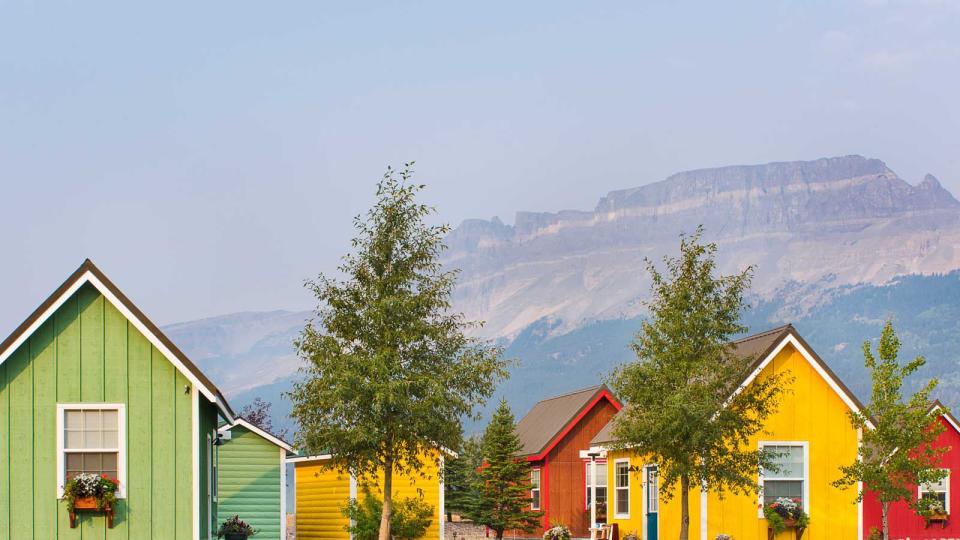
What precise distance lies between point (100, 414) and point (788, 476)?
17.5 m

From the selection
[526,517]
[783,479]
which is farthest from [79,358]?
[526,517]

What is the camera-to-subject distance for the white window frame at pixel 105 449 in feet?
79.4

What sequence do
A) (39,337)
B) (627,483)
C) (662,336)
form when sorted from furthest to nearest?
(627,483) → (662,336) → (39,337)

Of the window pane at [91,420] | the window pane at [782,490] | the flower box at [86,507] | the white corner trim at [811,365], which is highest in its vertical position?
the white corner trim at [811,365]


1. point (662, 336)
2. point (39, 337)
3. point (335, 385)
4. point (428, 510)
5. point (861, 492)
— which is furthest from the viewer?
point (428, 510)

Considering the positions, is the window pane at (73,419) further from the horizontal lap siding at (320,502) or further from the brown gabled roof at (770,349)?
the horizontal lap siding at (320,502)

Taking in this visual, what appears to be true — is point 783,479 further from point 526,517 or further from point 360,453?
point 526,517

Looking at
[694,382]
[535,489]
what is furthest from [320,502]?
[694,382]

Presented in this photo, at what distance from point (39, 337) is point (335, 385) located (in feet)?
21.6

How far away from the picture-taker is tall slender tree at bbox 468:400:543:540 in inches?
1950

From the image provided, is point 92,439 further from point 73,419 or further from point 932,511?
point 932,511

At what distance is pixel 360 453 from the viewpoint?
29.4m

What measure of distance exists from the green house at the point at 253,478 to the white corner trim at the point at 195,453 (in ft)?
39.4

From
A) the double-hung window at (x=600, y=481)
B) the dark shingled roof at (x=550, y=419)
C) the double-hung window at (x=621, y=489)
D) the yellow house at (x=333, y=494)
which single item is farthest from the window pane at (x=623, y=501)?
the double-hung window at (x=600, y=481)
